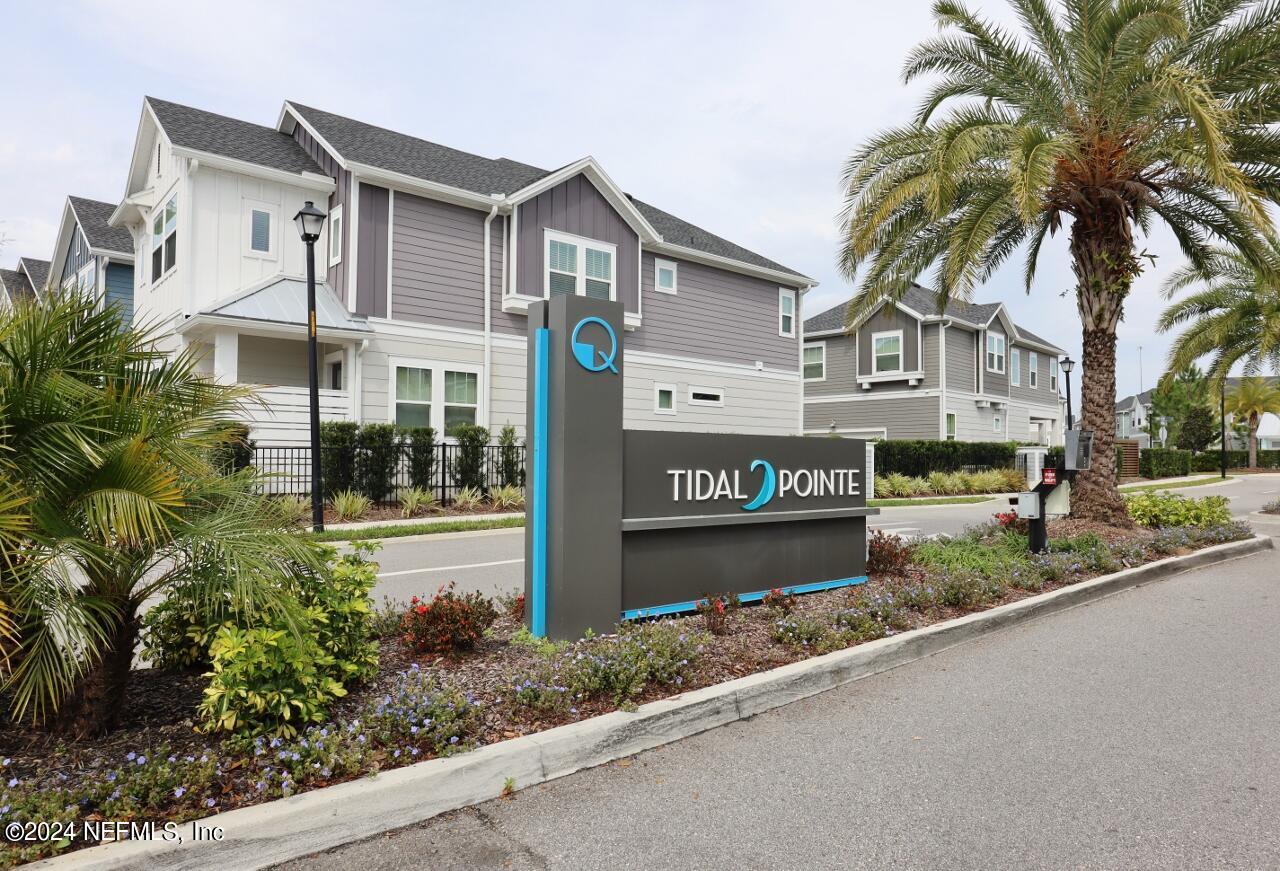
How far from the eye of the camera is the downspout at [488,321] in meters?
18.7

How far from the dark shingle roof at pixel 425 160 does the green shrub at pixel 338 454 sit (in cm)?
607

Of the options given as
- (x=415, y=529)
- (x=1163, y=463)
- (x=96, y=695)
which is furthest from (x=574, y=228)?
(x=1163, y=463)

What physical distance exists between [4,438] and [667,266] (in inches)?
803

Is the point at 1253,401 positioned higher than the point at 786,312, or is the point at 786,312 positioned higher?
the point at 786,312

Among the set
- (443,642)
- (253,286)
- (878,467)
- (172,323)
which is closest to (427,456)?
(253,286)

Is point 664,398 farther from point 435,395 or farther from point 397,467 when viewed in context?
point 397,467

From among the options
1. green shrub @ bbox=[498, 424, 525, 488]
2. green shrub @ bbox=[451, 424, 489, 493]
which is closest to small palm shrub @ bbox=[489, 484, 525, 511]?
green shrub @ bbox=[451, 424, 489, 493]

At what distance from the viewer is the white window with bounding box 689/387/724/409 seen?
23.0 meters

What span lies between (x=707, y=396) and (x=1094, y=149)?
13074 millimetres

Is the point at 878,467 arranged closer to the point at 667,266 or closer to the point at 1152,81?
the point at 667,266

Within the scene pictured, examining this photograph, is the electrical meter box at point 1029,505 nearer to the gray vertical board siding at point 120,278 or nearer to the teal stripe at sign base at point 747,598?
the teal stripe at sign base at point 747,598

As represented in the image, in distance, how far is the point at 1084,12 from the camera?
11297 mm

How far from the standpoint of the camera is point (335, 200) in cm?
1798

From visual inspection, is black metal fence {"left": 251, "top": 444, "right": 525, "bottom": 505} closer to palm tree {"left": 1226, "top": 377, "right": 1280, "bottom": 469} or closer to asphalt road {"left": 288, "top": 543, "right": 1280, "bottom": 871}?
asphalt road {"left": 288, "top": 543, "right": 1280, "bottom": 871}
